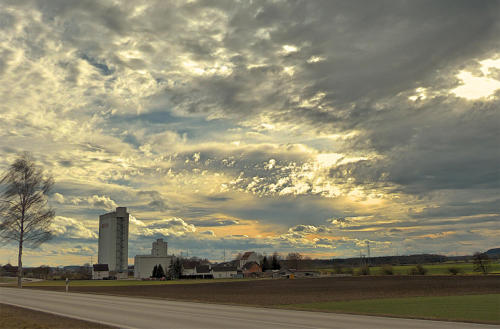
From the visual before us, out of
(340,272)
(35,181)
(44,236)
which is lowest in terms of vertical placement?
(340,272)

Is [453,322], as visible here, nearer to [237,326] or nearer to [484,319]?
[484,319]

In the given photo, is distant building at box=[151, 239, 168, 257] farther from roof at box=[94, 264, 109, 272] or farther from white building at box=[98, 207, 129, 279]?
roof at box=[94, 264, 109, 272]

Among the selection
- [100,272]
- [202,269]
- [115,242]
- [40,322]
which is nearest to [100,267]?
[100,272]

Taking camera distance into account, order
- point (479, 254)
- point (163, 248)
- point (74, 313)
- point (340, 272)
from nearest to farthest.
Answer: point (74, 313) → point (479, 254) → point (340, 272) → point (163, 248)

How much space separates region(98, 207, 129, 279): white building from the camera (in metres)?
158

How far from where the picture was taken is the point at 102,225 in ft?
537

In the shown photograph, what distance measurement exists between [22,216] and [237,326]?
43.8 m

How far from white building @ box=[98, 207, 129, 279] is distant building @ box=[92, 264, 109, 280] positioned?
15.3 ft

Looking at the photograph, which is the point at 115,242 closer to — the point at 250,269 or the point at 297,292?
the point at 250,269

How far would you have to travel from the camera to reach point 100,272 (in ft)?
487

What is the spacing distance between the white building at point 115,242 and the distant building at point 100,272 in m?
4.65

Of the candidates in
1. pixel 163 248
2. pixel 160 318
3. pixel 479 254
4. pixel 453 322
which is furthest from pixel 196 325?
pixel 163 248

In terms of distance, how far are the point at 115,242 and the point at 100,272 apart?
13.9 m

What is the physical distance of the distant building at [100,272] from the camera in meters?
146
